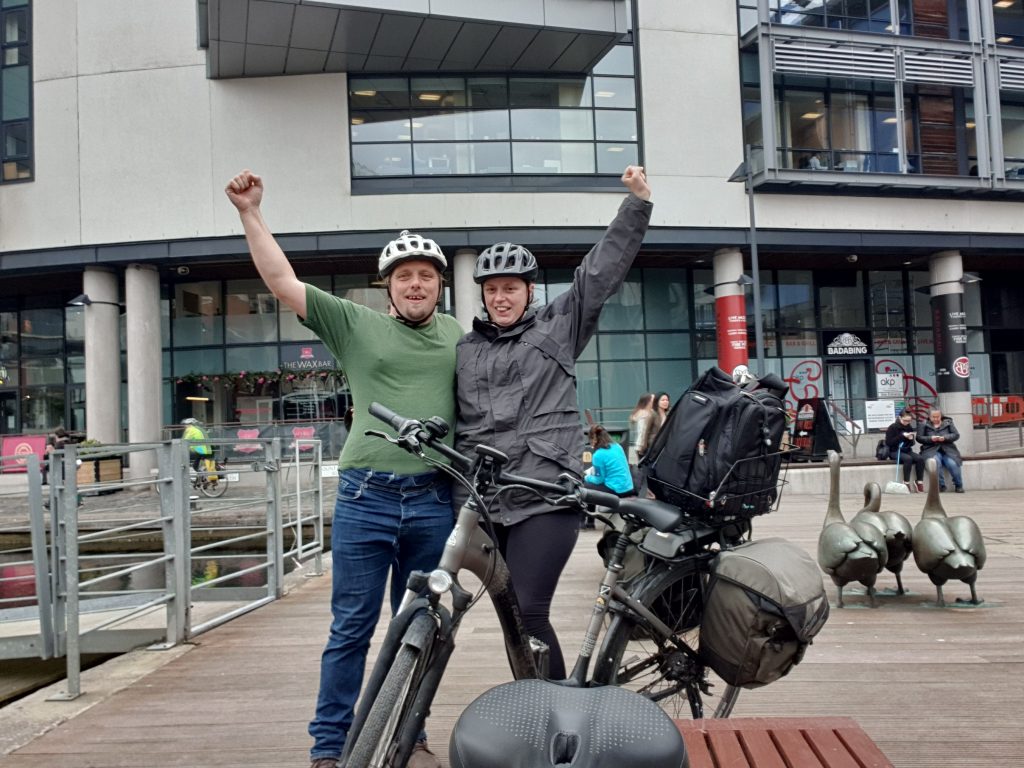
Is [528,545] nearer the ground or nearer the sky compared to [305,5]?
nearer the ground

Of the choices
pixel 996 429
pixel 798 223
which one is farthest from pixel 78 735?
pixel 996 429

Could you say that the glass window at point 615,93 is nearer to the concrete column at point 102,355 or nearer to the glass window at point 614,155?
the glass window at point 614,155

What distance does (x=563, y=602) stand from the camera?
6.16m

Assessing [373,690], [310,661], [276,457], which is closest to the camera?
[373,690]

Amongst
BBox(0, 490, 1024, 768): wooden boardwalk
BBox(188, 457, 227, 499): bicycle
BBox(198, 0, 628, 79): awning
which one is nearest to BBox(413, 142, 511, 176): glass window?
BBox(198, 0, 628, 79): awning

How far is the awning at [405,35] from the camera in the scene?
1694 cm

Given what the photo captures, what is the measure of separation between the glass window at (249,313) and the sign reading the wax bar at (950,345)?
713 inches

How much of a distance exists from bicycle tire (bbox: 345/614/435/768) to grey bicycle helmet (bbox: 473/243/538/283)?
49.6 inches

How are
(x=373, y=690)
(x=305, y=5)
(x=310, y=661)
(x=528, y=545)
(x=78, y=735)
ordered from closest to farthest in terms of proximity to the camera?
(x=373, y=690) → (x=528, y=545) → (x=78, y=735) → (x=310, y=661) → (x=305, y=5)

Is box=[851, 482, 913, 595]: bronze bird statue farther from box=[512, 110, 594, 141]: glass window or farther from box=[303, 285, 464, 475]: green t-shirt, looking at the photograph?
box=[512, 110, 594, 141]: glass window

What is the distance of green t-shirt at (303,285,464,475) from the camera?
108 inches

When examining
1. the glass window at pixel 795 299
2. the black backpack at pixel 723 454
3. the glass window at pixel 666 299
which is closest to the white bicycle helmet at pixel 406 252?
the black backpack at pixel 723 454

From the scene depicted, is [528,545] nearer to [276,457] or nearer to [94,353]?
[276,457]

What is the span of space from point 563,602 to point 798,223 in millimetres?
16961
